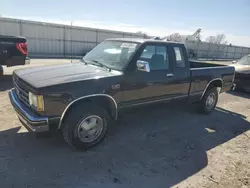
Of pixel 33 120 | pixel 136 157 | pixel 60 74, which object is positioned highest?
pixel 60 74

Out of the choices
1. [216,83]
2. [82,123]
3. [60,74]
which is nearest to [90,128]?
[82,123]

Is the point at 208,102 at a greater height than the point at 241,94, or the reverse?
the point at 208,102

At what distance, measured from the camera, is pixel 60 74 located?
3.58 meters

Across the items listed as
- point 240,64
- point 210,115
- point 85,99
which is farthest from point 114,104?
point 240,64

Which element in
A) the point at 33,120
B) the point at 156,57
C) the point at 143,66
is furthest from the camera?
the point at 156,57

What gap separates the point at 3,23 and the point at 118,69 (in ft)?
63.0

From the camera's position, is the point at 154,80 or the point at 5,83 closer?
the point at 154,80

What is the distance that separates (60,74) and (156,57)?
6.61 ft

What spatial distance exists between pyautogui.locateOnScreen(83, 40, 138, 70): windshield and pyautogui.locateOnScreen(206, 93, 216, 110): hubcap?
9.86 feet

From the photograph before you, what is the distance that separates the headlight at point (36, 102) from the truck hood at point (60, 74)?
16 cm

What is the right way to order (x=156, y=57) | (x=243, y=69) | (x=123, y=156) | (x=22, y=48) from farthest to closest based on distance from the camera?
(x=243, y=69) → (x=22, y=48) → (x=156, y=57) → (x=123, y=156)

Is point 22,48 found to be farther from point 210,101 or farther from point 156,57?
point 210,101

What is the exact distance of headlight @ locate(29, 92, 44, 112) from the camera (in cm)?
306

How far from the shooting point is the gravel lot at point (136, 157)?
303 cm
